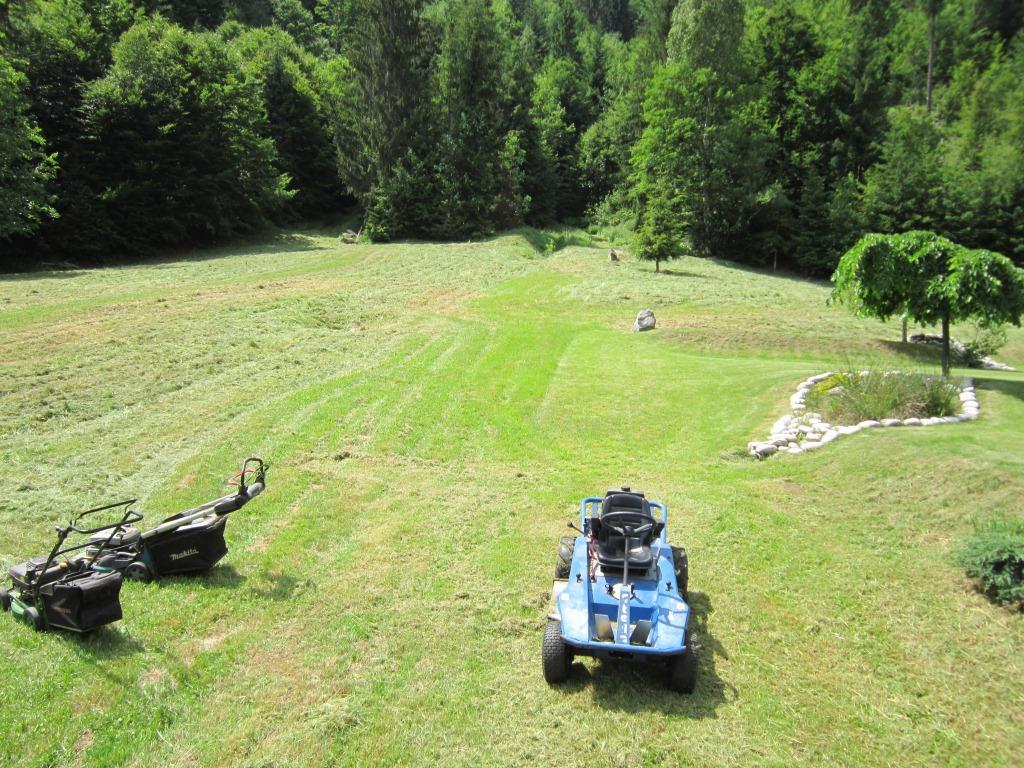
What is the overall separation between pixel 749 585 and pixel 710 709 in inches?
91.4

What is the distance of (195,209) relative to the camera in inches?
1548

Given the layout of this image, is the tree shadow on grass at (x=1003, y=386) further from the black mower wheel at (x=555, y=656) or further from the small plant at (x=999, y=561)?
the black mower wheel at (x=555, y=656)

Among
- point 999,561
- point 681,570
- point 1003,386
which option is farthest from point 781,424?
point 681,570

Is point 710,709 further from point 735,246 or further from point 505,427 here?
point 735,246

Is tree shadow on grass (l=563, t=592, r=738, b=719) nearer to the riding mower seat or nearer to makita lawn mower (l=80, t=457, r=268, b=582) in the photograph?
the riding mower seat

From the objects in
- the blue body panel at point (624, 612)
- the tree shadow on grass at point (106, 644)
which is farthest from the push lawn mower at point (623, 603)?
the tree shadow on grass at point (106, 644)

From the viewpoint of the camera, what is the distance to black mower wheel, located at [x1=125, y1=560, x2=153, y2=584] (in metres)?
7.00

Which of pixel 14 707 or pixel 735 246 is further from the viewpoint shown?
pixel 735 246

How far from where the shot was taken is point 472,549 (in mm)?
8445

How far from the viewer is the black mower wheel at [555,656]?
566 cm

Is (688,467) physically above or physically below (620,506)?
below

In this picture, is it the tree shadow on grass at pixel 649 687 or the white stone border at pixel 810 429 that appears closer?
the tree shadow on grass at pixel 649 687

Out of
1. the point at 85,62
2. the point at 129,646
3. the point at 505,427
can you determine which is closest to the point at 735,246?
the point at 505,427

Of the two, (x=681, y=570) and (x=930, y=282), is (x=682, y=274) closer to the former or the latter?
(x=930, y=282)
